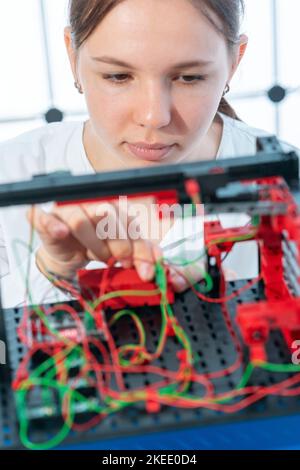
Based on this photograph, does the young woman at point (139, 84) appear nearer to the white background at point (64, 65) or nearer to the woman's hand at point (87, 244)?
the woman's hand at point (87, 244)

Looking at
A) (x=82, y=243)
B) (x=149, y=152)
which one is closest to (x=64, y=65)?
(x=149, y=152)

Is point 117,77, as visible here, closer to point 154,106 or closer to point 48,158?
point 154,106

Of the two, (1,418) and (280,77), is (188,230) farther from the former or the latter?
(280,77)

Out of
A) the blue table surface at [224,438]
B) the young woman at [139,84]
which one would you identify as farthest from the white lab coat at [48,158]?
the blue table surface at [224,438]

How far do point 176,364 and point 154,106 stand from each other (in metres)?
0.32

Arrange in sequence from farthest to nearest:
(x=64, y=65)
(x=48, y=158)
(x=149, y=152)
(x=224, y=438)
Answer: (x=64, y=65) < (x=48, y=158) < (x=149, y=152) < (x=224, y=438)

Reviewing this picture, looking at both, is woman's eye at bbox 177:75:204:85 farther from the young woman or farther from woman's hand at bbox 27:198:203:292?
woman's hand at bbox 27:198:203:292

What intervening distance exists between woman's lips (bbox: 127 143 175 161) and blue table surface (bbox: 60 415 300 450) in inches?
16.8

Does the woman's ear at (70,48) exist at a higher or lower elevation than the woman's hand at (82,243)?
higher

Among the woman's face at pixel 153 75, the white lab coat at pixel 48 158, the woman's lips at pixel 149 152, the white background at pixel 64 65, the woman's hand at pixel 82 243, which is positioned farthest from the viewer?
the white background at pixel 64 65

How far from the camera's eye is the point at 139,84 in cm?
95

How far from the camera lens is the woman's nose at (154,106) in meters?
0.93

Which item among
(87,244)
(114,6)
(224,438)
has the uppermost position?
(114,6)

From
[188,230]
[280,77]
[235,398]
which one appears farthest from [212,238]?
[280,77]
